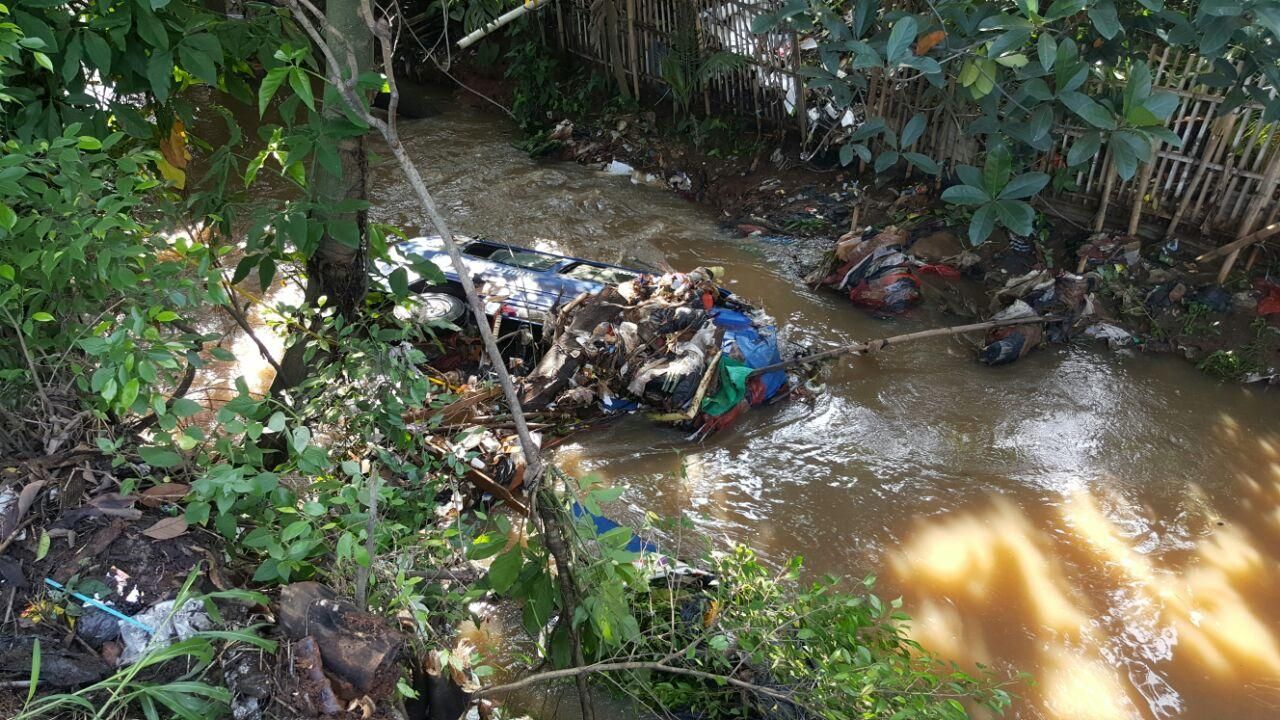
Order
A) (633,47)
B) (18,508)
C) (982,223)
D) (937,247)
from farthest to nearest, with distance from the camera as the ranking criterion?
(633,47), (937,247), (982,223), (18,508)

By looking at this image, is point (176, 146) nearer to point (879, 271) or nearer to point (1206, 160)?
point (879, 271)

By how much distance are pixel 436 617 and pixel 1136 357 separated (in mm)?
5165

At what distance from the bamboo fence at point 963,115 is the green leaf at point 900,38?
2.02 feet

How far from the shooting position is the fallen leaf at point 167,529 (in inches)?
76.9

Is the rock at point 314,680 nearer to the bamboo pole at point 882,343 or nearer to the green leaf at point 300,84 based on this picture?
the green leaf at point 300,84

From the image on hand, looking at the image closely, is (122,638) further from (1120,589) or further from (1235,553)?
(1235,553)

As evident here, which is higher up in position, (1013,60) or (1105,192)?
(1013,60)

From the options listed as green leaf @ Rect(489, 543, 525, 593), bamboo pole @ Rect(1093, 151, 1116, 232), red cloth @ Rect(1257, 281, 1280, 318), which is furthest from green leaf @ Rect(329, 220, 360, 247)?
red cloth @ Rect(1257, 281, 1280, 318)

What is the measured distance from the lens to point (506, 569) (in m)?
2.14

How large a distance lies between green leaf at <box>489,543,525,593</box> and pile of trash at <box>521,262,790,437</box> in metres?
2.63

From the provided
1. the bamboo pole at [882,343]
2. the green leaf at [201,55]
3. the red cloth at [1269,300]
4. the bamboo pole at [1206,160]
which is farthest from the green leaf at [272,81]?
the red cloth at [1269,300]

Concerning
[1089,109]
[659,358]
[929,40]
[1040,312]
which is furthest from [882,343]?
[1089,109]

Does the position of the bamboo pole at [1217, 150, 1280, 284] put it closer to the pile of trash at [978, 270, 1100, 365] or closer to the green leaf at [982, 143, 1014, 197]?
the pile of trash at [978, 270, 1100, 365]

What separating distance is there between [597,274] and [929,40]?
2.70 m
